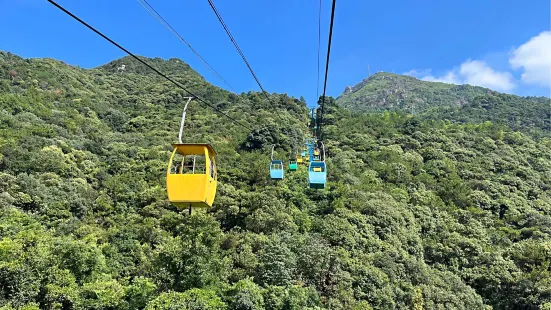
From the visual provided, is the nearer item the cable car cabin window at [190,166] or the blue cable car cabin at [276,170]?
the cable car cabin window at [190,166]

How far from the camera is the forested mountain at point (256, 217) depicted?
21359mm

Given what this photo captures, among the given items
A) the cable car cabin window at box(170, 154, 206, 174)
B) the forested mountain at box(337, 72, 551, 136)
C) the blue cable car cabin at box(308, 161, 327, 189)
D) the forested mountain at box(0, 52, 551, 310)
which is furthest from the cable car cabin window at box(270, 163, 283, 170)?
the forested mountain at box(337, 72, 551, 136)

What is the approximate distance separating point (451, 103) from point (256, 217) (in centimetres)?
11343

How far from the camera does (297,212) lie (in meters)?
32.1

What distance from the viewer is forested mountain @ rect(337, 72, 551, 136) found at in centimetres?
8451

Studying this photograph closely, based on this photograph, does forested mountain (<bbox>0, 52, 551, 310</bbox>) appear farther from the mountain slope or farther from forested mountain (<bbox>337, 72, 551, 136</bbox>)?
the mountain slope

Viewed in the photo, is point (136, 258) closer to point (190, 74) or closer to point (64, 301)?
point (64, 301)

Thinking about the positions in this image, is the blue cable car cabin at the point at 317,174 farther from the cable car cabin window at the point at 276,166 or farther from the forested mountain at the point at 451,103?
the forested mountain at the point at 451,103

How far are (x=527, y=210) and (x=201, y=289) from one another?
3783cm

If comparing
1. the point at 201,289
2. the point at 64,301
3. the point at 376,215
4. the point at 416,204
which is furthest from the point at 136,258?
the point at 416,204

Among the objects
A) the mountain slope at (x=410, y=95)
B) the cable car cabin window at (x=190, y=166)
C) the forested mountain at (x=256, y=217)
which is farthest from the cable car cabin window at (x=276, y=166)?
the mountain slope at (x=410, y=95)

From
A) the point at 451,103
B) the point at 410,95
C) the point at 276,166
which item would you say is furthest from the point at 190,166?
the point at 410,95

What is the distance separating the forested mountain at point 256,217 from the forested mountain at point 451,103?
2588 cm

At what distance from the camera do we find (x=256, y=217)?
29766 millimetres
